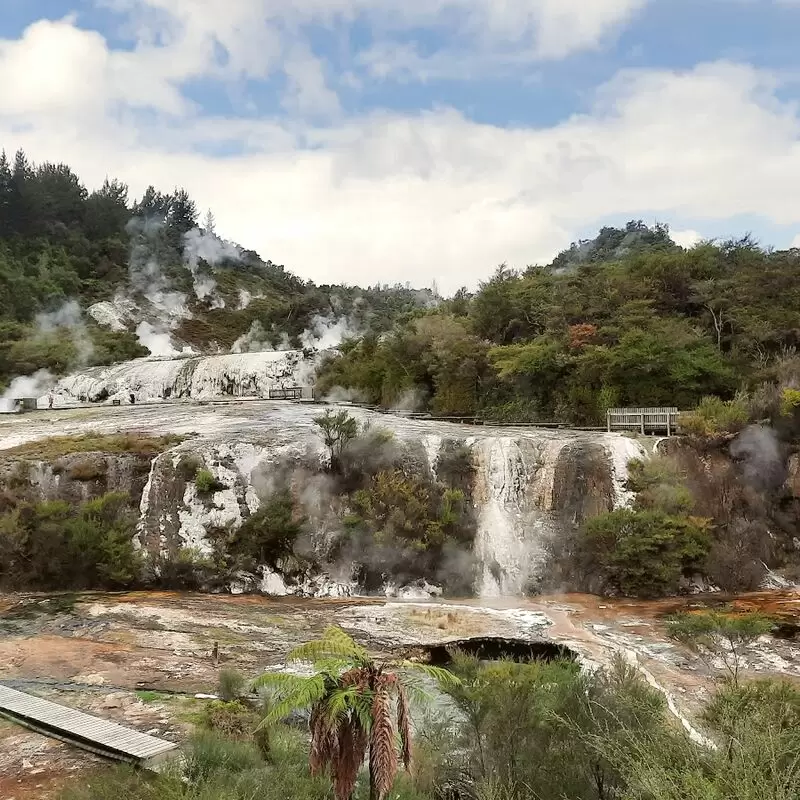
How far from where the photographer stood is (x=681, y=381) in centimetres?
2288

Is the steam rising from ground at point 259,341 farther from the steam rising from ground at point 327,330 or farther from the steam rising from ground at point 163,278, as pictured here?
the steam rising from ground at point 163,278

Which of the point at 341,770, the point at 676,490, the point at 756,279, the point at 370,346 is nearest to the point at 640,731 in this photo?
the point at 341,770

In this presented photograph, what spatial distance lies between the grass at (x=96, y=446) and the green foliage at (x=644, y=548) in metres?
10.4

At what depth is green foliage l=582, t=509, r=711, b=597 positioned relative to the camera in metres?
15.4

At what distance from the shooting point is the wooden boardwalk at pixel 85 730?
698 centimetres

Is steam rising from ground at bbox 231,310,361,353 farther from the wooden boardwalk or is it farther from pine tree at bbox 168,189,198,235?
the wooden boardwalk

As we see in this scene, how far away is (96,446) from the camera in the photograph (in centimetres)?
1825

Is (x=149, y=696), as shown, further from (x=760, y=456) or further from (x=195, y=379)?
(x=195, y=379)

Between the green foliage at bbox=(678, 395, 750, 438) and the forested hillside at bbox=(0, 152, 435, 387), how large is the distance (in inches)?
1089

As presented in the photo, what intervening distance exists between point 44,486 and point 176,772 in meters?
12.8

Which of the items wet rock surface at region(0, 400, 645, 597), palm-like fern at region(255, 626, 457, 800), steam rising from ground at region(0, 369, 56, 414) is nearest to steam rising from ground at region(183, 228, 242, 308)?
steam rising from ground at region(0, 369, 56, 414)

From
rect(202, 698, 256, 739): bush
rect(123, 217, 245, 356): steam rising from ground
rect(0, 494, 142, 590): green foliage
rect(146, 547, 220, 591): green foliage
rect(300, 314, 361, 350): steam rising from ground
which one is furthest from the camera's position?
rect(123, 217, 245, 356): steam rising from ground

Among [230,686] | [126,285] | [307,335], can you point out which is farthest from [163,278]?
[230,686]

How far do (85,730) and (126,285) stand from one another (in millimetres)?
50740
